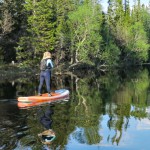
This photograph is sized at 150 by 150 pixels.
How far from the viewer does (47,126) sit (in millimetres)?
11977

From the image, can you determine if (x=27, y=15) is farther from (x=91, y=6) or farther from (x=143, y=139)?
(x=143, y=139)

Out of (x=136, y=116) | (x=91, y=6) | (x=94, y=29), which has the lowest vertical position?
(x=136, y=116)

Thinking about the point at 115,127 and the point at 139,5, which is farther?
the point at 139,5

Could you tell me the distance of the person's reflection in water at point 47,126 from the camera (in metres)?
10.2

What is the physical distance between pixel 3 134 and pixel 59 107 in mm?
5916

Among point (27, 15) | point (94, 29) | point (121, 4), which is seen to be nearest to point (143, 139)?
point (27, 15)

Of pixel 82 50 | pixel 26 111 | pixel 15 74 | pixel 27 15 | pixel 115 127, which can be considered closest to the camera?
pixel 115 127

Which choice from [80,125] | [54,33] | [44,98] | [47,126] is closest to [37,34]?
[54,33]

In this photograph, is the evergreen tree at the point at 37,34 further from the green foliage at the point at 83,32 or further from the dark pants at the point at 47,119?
the dark pants at the point at 47,119

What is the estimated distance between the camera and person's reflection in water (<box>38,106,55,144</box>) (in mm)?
10203

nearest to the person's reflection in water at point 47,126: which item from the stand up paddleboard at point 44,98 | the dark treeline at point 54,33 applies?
the stand up paddleboard at point 44,98

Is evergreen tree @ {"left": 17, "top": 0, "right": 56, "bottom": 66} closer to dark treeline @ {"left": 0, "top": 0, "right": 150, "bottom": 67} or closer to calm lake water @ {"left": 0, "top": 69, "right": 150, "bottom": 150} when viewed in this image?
dark treeline @ {"left": 0, "top": 0, "right": 150, "bottom": 67}

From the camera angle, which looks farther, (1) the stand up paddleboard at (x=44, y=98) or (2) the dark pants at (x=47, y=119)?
(1) the stand up paddleboard at (x=44, y=98)

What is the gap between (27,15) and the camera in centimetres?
4772
